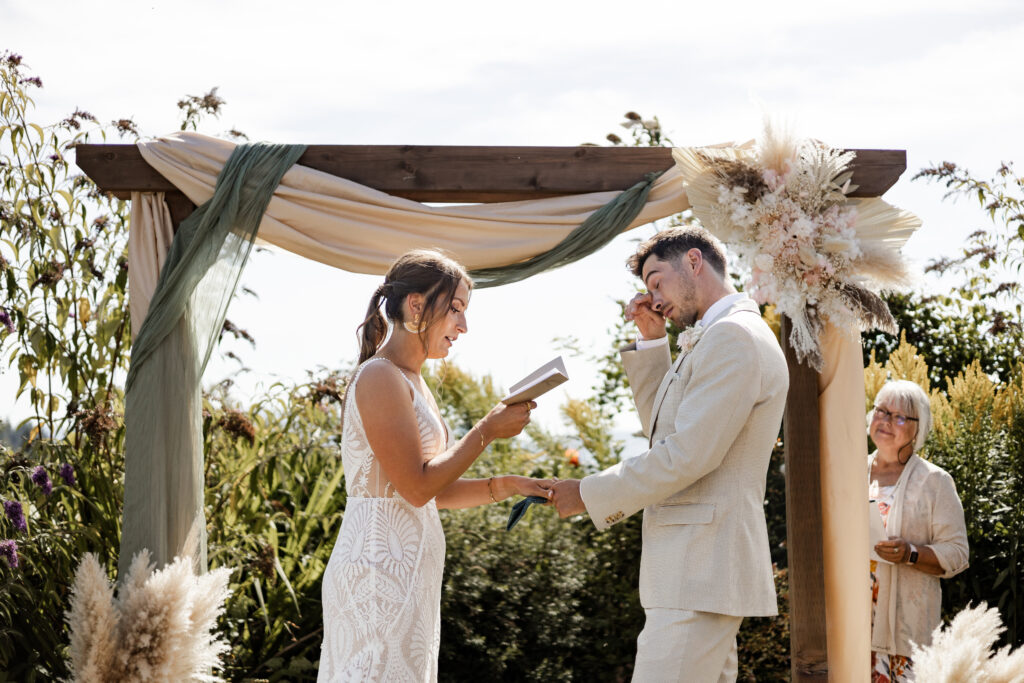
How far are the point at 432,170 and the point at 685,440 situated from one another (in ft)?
6.51

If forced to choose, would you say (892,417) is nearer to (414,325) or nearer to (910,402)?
(910,402)

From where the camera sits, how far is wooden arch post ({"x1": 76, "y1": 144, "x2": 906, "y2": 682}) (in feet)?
14.0

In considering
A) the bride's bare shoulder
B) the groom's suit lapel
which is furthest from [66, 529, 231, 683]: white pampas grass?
the groom's suit lapel

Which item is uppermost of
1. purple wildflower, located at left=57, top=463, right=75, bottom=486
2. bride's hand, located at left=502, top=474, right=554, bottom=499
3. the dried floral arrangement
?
the dried floral arrangement

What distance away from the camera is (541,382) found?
3.12m

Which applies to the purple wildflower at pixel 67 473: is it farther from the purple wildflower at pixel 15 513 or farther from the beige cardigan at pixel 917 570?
the beige cardigan at pixel 917 570

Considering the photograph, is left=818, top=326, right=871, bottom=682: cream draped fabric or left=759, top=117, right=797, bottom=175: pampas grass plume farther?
left=818, top=326, right=871, bottom=682: cream draped fabric

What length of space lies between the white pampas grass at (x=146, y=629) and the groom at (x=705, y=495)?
151 cm

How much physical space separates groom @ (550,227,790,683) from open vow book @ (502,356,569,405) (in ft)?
1.07

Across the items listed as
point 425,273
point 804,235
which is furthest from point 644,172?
point 425,273

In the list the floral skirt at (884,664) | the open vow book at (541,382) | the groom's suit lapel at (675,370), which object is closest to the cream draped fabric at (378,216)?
the groom's suit lapel at (675,370)

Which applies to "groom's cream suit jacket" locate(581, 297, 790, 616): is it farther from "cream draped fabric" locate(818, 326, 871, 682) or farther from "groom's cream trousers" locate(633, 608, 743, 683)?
"cream draped fabric" locate(818, 326, 871, 682)

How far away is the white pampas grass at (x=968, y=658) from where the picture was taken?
3367mm

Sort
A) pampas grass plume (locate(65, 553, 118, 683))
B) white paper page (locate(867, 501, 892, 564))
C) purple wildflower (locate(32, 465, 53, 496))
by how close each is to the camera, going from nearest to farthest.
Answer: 1. pampas grass plume (locate(65, 553, 118, 683))
2. white paper page (locate(867, 501, 892, 564))
3. purple wildflower (locate(32, 465, 53, 496))
